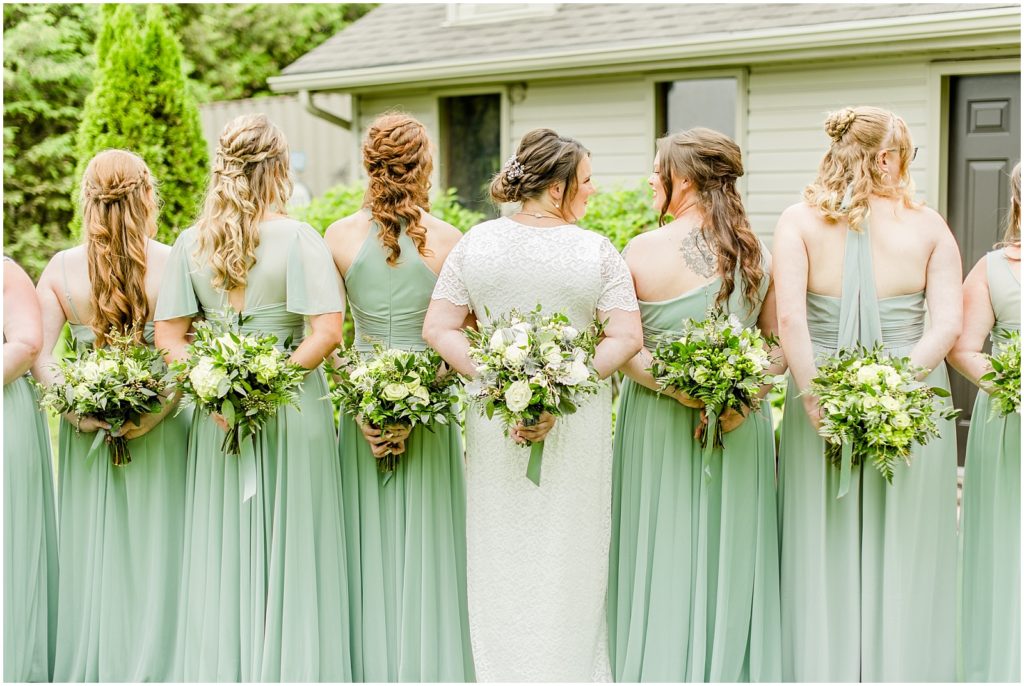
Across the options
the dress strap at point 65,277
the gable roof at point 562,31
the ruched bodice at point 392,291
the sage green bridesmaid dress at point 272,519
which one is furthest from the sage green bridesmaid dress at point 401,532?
the gable roof at point 562,31

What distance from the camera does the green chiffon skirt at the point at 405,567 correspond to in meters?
4.34

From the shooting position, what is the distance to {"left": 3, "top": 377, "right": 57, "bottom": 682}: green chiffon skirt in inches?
174

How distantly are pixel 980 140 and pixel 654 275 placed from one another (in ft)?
16.4

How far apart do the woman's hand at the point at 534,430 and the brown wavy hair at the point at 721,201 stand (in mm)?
843

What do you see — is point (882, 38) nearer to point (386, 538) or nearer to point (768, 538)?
point (768, 538)

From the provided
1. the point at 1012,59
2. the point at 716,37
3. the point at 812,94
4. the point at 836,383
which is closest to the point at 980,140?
the point at 1012,59

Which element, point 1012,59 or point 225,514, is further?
point 1012,59

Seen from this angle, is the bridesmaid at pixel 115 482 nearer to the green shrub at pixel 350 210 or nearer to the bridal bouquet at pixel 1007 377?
the bridal bouquet at pixel 1007 377

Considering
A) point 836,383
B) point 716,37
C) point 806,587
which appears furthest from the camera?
point 716,37

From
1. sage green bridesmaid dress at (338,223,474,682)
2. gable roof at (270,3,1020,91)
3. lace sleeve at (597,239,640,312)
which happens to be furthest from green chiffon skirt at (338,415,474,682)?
gable roof at (270,3,1020,91)

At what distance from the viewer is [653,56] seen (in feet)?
30.3

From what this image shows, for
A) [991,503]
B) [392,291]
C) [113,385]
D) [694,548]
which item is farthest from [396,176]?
[991,503]

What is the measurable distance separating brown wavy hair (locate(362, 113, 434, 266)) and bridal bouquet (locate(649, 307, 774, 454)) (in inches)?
43.5

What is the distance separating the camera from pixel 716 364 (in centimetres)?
391
